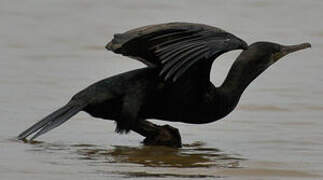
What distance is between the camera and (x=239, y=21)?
1641 cm

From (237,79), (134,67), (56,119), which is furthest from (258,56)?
(134,67)

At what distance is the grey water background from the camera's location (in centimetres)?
952

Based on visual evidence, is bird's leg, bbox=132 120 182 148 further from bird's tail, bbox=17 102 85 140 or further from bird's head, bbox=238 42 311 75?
bird's head, bbox=238 42 311 75

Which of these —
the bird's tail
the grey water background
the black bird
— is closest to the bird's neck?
the black bird

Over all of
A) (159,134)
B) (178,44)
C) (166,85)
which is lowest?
(159,134)

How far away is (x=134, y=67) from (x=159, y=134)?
3269 mm

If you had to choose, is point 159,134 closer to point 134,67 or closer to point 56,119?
point 56,119

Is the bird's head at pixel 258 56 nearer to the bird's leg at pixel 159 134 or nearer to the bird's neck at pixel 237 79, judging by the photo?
the bird's neck at pixel 237 79

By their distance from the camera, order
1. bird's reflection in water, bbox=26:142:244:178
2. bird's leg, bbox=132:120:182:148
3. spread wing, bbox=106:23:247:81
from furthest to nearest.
A: bird's leg, bbox=132:120:182:148 → spread wing, bbox=106:23:247:81 → bird's reflection in water, bbox=26:142:244:178

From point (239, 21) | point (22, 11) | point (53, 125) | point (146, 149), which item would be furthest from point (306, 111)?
point (22, 11)

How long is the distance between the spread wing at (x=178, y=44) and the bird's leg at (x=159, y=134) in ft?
1.69

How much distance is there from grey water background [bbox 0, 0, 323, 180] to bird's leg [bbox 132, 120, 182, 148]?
4.1 inches

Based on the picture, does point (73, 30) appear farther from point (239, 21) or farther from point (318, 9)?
point (318, 9)

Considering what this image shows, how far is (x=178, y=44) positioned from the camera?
980 cm
